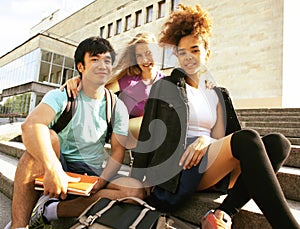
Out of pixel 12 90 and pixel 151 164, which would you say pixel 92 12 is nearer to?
pixel 12 90

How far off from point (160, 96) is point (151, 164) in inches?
20.5

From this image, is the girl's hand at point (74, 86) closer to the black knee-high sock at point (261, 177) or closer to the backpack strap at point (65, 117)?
the backpack strap at point (65, 117)

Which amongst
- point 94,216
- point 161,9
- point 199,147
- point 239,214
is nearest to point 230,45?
point 161,9

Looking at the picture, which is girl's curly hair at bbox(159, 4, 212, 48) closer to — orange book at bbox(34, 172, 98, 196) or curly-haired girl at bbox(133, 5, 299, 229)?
curly-haired girl at bbox(133, 5, 299, 229)

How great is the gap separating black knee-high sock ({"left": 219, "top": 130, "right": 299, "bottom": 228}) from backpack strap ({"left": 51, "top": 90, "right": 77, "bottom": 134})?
3.86ft

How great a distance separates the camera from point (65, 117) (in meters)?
1.82

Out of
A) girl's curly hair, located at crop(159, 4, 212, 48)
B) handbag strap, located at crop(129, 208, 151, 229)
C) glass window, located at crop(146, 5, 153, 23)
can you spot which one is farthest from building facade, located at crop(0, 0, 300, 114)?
handbag strap, located at crop(129, 208, 151, 229)

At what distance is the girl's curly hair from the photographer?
6.41 ft

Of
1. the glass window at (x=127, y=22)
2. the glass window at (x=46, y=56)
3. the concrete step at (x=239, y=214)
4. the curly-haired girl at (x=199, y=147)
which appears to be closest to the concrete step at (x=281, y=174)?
the concrete step at (x=239, y=214)

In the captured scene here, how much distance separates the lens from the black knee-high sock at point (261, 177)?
1237mm

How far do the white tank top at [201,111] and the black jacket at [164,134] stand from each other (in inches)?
4.3

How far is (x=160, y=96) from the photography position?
6.09ft

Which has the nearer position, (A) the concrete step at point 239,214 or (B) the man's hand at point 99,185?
(A) the concrete step at point 239,214

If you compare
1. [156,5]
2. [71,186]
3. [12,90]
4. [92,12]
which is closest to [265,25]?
[156,5]
